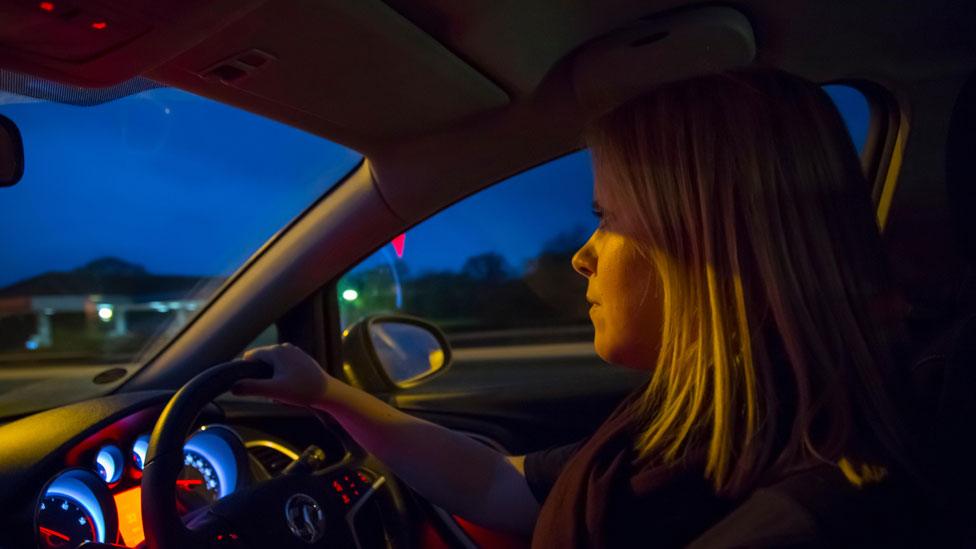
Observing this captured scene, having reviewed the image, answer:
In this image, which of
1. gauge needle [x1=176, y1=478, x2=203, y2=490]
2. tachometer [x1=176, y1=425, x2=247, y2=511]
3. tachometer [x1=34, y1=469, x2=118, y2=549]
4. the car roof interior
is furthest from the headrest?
tachometer [x1=34, y1=469, x2=118, y2=549]

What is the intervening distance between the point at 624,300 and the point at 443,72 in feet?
3.62

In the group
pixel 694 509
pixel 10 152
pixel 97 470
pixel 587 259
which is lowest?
pixel 694 509

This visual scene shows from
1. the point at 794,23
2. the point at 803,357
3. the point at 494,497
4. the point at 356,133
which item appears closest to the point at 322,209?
the point at 356,133

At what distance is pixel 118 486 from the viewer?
2.20m

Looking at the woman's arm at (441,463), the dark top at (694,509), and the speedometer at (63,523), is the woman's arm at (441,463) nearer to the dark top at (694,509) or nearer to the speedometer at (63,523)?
the dark top at (694,509)

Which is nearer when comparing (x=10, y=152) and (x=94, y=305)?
(x=10, y=152)

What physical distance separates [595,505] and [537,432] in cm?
177

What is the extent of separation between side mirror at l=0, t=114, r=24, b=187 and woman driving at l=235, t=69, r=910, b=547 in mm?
1296

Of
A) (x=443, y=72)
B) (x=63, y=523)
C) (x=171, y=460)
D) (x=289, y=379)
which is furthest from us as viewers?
(x=443, y=72)

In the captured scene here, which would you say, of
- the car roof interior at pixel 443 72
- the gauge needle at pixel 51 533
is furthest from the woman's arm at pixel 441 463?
the car roof interior at pixel 443 72

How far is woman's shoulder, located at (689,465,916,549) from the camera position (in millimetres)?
1187

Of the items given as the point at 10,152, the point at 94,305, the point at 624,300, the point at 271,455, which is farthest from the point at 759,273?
the point at 94,305

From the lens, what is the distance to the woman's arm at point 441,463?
2242 millimetres

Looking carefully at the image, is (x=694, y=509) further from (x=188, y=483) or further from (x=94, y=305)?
(x=94, y=305)
